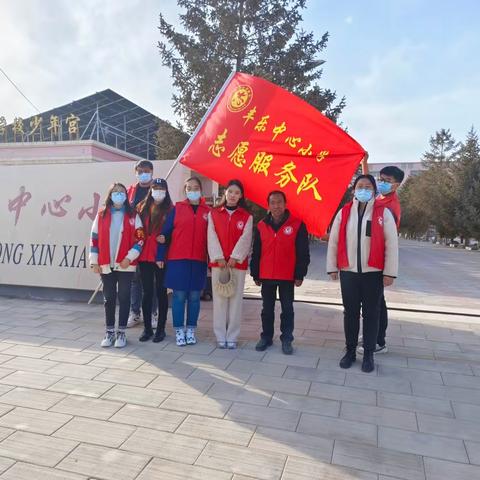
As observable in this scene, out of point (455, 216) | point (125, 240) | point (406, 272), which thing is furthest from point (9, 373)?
point (455, 216)

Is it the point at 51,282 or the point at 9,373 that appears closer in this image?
the point at 9,373

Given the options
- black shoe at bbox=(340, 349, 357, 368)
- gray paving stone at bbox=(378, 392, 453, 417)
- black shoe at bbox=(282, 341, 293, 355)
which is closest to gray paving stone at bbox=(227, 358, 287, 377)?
black shoe at bbox=(282, 341, 293, 355)

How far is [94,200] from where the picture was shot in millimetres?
5840

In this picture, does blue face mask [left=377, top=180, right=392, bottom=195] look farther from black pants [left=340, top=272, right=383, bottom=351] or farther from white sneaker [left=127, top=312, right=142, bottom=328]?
white sneaker [left=127, top=312, right=142, bottom=328]

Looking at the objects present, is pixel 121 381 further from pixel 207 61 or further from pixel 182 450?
pixel 207 61

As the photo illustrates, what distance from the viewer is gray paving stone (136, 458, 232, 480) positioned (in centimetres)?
207

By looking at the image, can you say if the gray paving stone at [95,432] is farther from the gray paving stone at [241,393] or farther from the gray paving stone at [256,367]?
the gray paving stone at [256,367]

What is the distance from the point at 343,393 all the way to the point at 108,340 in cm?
231

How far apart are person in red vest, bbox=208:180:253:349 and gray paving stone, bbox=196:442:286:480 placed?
5.85ft

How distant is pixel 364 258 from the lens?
3521 mm

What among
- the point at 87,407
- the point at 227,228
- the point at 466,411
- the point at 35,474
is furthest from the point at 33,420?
the point at 466,411

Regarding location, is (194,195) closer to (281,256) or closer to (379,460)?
(281,256)

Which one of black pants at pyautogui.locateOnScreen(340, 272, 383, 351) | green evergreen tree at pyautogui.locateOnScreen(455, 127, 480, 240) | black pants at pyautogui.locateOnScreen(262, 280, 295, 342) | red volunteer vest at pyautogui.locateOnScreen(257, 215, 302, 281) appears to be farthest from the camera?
green evergreen tree at pyautogui.locateOnScreen(455, 127, 480, 240)

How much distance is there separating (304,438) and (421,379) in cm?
152
